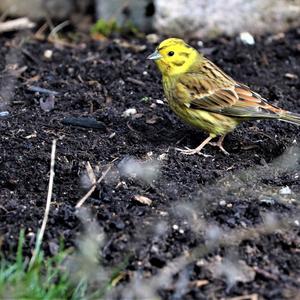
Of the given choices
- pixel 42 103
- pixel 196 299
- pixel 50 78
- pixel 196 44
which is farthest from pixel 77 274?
pixel 196 44

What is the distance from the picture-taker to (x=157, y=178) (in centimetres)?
485

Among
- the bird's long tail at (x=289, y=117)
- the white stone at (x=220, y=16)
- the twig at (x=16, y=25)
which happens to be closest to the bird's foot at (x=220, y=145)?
the bird's long tail at (x=289, y=117)

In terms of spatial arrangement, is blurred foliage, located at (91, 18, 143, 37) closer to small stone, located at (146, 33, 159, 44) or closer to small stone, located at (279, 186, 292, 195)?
small stone, located at (146, 33, 159, 44)

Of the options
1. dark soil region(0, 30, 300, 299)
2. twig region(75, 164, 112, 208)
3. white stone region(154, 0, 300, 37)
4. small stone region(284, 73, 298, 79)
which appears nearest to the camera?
dark soil region(0, 30, 300, 299)

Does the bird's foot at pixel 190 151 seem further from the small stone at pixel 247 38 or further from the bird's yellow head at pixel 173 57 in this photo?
the small stone at pixel 247 38

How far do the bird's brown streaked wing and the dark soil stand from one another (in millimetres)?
286

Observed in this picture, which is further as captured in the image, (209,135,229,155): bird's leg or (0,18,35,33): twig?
(0,18,35,33): twig

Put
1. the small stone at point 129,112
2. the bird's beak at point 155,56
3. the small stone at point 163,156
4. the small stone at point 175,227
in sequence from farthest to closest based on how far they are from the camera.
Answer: the small stone at point 129,112, the bird's beak at point 155,56, the small stone at point 163,156, the small stone at point 175,227

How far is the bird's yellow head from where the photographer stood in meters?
5.59

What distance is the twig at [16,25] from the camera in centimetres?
773

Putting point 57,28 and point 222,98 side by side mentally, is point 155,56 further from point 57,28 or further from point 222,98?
point 57,28

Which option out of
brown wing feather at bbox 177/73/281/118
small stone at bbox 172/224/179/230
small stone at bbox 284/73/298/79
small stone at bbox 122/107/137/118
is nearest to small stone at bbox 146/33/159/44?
small stone at bbox 284/73/298/79

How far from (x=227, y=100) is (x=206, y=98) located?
16 centimetres

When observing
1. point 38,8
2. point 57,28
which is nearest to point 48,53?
point 57,28
